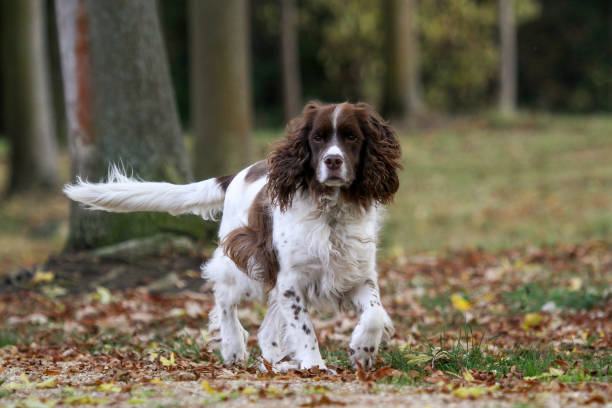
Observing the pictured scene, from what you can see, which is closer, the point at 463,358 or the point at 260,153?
the point at 463,358

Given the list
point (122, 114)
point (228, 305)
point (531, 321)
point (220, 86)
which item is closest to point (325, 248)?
point (228, 305)

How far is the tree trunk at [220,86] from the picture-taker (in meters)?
14.0

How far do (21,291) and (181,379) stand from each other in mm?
4494

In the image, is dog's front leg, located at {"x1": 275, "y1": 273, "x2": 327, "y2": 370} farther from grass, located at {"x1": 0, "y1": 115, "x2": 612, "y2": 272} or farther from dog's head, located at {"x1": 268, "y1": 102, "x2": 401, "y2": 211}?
grass, located at {"x1": 0, "y1": 115, "x2": 612, "y2": 272}

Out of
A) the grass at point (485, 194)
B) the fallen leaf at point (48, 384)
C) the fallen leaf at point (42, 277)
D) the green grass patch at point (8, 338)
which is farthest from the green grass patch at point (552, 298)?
the fallen leaf at point (48, 384)

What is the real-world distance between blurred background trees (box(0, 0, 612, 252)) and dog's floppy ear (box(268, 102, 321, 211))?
3818 mm

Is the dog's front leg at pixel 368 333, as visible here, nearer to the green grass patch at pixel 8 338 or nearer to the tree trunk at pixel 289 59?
the green grass patch at pixel 8 338

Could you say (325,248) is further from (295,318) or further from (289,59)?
(289,59)

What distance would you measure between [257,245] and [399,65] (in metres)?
19.1

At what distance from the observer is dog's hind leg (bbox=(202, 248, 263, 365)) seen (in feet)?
19.4

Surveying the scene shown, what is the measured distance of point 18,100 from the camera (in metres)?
17.9

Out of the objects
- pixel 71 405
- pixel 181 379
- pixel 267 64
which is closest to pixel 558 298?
pixel 181 379

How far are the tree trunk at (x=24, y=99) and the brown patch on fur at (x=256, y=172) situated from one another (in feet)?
42.2

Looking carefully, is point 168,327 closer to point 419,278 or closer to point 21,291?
point 21,291
